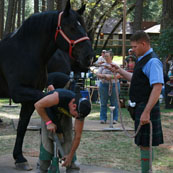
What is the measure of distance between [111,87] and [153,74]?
19.3ft

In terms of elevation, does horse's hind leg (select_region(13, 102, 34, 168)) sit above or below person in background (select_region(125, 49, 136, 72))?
below

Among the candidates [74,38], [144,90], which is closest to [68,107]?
[144,90]

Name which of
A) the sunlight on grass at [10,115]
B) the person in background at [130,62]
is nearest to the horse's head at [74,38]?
the sunlight on grass at [10,115]

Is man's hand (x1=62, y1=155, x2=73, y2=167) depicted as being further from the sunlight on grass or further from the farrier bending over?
the sunlight on grass

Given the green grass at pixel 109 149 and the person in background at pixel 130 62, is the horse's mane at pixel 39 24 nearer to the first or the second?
the green grass at pixel 109 149

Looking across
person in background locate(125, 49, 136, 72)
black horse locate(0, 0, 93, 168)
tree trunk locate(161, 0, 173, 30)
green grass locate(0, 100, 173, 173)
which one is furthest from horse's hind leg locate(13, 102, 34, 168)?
tree trunk locate(161, 0, 173, 30)

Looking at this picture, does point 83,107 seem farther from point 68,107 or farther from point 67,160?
point 67,160

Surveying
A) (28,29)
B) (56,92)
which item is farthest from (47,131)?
(28,29)

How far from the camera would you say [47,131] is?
4.36m

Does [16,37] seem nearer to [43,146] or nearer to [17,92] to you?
[17,92]

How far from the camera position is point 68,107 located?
13.1 feet

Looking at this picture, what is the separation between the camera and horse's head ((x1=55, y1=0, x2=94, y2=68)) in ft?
16.2

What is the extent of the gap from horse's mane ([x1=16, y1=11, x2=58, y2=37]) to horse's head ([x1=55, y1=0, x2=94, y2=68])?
149 millimetres

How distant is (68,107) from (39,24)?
1929mm
